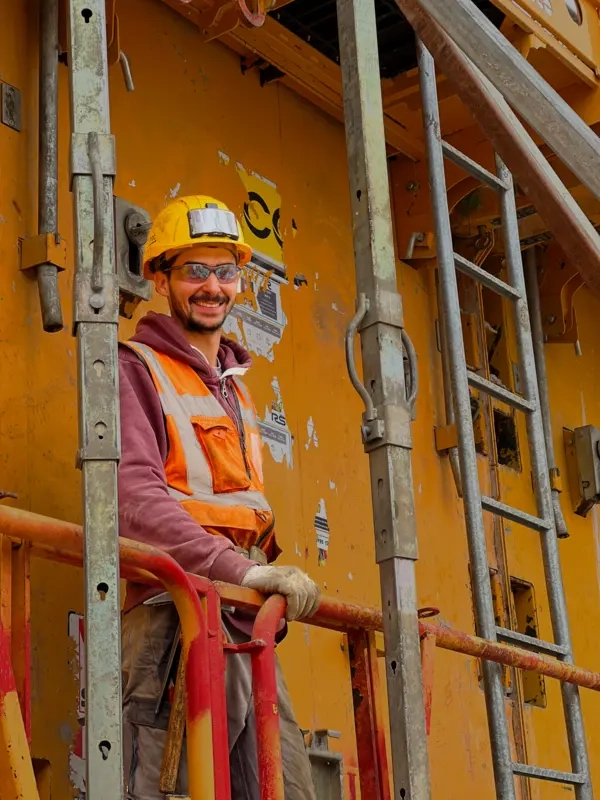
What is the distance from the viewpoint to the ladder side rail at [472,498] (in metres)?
4.71

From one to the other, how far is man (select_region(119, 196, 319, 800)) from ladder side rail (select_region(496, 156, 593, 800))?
1133mm

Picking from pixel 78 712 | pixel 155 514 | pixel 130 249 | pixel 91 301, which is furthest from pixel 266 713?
pixel 130 249

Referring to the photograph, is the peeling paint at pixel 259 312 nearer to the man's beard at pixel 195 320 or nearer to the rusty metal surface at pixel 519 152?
the man's beard at pixel 195 320

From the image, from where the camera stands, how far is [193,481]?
14.2ft

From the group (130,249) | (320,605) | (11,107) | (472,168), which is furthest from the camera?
(472,168)

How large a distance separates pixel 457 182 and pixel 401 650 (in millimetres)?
3636

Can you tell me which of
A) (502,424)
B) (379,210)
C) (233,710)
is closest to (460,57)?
(379,210)

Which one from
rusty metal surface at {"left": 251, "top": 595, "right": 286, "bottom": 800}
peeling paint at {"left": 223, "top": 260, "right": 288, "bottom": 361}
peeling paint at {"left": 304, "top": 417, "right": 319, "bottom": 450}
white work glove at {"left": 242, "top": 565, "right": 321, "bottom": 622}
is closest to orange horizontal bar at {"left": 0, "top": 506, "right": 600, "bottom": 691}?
white work glove at {"left": 242, "top": 565, "right": 321, "bottom": 622}

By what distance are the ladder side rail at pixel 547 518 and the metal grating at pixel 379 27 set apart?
3.60ft

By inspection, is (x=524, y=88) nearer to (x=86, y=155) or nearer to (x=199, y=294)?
(x=86, y=155)

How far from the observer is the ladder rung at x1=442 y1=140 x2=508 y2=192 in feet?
18.5

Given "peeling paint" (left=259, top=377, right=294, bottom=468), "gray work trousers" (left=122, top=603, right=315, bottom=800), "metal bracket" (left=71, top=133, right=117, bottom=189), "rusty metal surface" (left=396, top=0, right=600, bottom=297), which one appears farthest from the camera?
"peeling paint" (left=259, top=377, right=294, bottom=468)

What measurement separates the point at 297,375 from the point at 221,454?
1960mm

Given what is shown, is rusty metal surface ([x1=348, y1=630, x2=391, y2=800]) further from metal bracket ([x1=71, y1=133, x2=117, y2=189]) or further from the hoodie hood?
metal bracket ([x1=71, y1=133, x2=117, y2=189])
